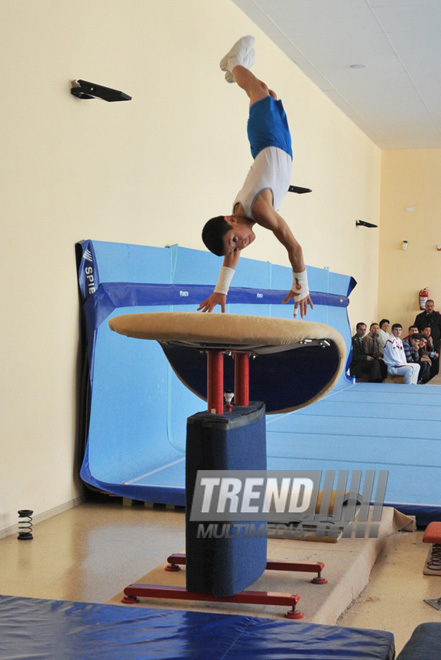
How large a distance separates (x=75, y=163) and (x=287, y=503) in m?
2.53

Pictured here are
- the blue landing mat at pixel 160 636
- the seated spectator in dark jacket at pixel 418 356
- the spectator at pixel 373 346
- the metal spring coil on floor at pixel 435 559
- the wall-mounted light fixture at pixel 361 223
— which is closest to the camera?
the blue landing mat at pixel 160 636

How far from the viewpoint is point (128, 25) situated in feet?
18.6

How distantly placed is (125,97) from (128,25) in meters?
0.92

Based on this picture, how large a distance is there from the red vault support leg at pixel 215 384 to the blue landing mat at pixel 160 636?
74 centimetres

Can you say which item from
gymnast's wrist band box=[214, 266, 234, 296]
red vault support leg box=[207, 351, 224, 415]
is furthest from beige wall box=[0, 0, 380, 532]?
red vault support leg box=[207, 351, 224, 415]

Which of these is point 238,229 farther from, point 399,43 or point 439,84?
point 439,84

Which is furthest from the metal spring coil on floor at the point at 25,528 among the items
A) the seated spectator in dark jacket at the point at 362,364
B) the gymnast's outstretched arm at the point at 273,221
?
the seated spectator in dark jacket at the point at 362,364

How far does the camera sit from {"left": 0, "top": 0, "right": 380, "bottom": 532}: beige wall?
14.5 ft

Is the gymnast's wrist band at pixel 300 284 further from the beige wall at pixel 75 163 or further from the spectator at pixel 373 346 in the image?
the spectator at pixel 373 346

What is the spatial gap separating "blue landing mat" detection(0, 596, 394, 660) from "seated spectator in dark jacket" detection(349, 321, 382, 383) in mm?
10534

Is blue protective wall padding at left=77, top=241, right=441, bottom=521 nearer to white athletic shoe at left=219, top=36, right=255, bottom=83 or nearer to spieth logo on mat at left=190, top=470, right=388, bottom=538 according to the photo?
spieth logo on mat at left=190, top=470, right=388, bottom=538

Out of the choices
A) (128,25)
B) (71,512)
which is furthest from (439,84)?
(71,512)

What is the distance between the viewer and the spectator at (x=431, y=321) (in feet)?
49.3

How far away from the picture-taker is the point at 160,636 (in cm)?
223
